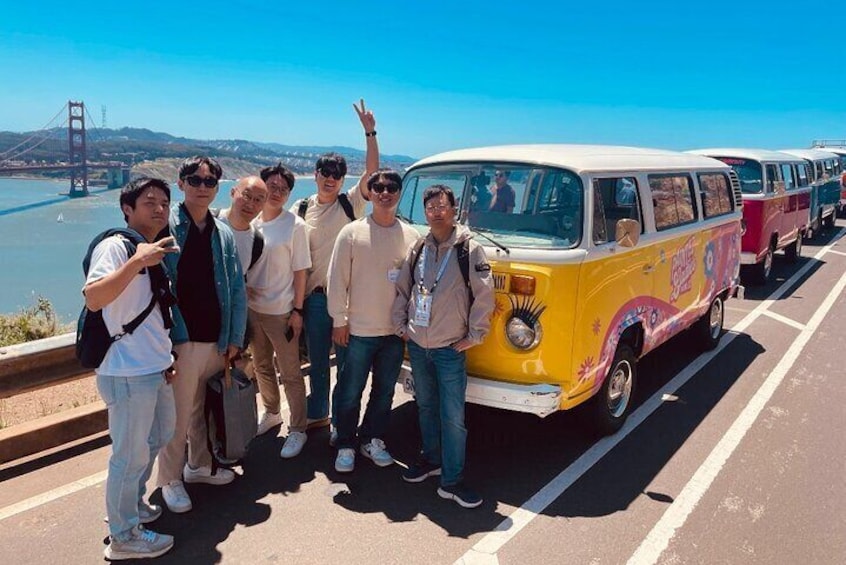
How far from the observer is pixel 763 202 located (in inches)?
425

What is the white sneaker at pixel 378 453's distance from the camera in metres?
4.32

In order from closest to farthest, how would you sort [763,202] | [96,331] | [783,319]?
[96,331]
[783,319]
[763,202]

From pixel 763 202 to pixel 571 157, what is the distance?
8.08 meters

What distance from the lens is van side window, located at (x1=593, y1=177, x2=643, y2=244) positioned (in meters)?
4.24

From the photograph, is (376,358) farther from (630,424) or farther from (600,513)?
(630,424)

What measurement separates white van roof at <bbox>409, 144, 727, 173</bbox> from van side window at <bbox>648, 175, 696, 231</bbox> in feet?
0.39

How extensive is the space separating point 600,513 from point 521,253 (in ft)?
5.44

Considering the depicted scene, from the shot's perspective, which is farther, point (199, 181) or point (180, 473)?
point (180, 473)

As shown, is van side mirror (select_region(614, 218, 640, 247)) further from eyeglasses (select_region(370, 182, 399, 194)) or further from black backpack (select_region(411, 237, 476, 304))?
eyeglasses (select_region(370, 182, 399, 194))

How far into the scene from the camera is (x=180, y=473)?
374 cm

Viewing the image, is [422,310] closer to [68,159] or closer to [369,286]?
[369,286]

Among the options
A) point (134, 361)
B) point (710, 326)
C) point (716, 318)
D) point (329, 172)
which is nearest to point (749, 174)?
point (716, 318)

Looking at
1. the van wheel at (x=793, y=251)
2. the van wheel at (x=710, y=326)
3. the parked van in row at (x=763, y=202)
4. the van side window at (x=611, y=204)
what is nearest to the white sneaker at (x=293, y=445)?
the van side window at (x=611, y=204)

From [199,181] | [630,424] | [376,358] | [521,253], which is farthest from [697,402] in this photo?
[199,181]
